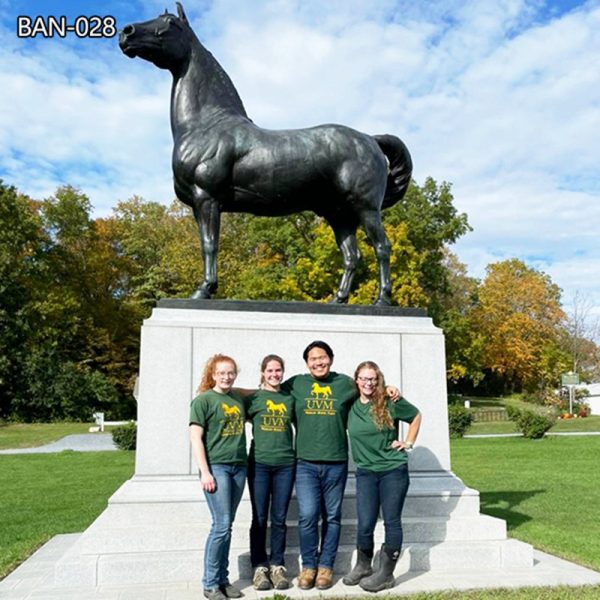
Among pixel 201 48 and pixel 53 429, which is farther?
pixel 53 429

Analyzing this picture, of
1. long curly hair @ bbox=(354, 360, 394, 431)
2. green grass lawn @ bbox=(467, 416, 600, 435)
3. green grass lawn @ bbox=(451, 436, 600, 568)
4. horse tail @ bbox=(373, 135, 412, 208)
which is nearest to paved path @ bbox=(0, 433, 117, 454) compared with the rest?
Answer: green grass lawn @ bbox=(451, 436, 600, 568)

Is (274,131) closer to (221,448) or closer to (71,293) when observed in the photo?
(221,448)

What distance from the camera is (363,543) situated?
15.7 feet

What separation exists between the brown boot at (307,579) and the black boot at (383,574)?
0.37 metres

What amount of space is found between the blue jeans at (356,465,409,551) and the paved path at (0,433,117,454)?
53.6 feet

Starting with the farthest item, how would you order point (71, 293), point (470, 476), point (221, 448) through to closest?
1. point (71, 293)
2. point (470, 476)
3. point (221, 448)

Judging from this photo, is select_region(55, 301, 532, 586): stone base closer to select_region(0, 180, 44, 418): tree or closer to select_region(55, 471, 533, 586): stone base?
select_region(55, 471, 533, 586): stone base

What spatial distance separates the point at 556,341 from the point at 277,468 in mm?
49635

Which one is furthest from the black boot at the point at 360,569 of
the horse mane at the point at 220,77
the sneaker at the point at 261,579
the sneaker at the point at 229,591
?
the horse mane at the point at 220,77

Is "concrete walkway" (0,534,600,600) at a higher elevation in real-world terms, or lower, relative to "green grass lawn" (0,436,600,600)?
higher

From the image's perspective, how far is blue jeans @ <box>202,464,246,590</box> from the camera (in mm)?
4375

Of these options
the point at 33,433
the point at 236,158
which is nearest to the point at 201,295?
the point at 236,158

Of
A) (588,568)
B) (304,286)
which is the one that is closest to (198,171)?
(588,568)

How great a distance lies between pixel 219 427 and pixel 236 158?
293 centimetres
